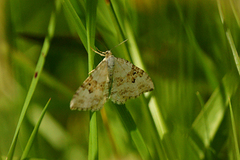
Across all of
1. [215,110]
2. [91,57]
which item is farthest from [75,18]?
[215,110]

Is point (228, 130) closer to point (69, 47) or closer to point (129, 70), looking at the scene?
point (129, 70)

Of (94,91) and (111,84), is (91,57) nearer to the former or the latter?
(94,91)

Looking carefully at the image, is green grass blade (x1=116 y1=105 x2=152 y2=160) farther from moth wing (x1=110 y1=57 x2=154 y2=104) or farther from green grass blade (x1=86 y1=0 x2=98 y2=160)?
green grass blade (x1=86 y1=0 x2=98 y2=160)

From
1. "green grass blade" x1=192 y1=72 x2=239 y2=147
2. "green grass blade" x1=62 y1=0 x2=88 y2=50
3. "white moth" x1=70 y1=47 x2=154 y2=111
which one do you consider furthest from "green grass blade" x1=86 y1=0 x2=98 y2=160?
"green grass blade" x1=192 y1=72 x2=239 y2=147

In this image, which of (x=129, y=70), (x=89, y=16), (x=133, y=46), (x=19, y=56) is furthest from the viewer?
(x=19, y=56)

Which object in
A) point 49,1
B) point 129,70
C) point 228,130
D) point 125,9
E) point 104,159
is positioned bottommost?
point 228,130

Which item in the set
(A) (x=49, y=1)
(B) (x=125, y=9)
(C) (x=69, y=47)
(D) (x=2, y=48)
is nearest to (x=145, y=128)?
(B) (x=125, y=9)

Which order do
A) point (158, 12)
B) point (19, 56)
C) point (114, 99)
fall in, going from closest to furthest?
1. point (114, 99)
2. point (19, 56)
3. point (158, 12)
